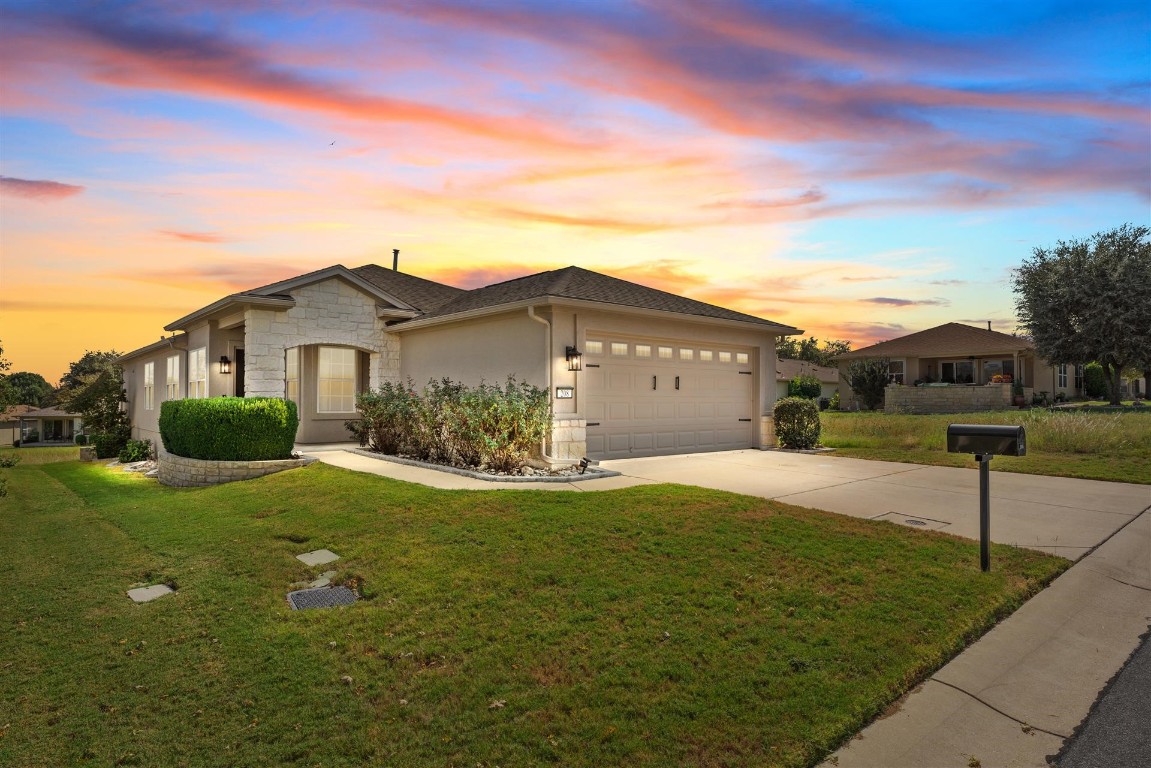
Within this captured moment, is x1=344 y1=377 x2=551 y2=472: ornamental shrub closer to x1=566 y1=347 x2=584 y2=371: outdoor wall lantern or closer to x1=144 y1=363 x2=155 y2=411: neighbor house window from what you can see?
x1=566 y1=347 x2=584 y2=371: outdoor wall lantern

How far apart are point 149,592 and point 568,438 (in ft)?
21.8

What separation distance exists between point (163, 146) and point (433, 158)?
4.11m

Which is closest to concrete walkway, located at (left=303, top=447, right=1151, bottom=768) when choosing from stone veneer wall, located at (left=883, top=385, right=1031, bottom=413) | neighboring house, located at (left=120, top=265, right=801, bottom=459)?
neighboring house, located at (left=120, top=265, right=801, bottom=459)

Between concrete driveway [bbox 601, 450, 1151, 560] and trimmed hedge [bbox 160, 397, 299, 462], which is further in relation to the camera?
trimmed hedge [bbox 160, 397, 299, 462]

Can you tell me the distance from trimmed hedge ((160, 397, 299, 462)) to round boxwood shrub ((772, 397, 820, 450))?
1056cm

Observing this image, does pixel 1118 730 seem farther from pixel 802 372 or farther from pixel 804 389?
pixel 802 372

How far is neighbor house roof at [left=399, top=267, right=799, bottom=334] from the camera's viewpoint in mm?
11508

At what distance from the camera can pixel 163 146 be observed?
9625mm

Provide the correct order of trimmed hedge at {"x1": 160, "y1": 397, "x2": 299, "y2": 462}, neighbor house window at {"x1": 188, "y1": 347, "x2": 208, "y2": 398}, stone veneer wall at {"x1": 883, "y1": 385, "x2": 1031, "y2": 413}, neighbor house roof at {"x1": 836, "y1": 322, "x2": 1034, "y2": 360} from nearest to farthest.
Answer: trimmed hedge at {"x1": 160, "y1": 397, "x2": 299, "y2": 462}, neighbor house window at {"x1": 188, "y1": 347, "x2": 208, "y2": 398}, stone veneer wall at {"x1": 883, "y1": 385, "x2": 1031, "y2": 413}, neighbor house roof at {"x1": 836, "y1": 322, "x2": 1034, "y2": 360}

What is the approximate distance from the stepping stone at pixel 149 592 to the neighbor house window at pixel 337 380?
9.53 metres

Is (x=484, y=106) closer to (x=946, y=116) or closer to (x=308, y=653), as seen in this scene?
(x=946, y=116)

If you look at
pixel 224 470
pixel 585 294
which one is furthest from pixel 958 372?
pixel 224 470

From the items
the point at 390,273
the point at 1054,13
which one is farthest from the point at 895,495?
the point at 390,273

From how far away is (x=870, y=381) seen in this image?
3125 cm
